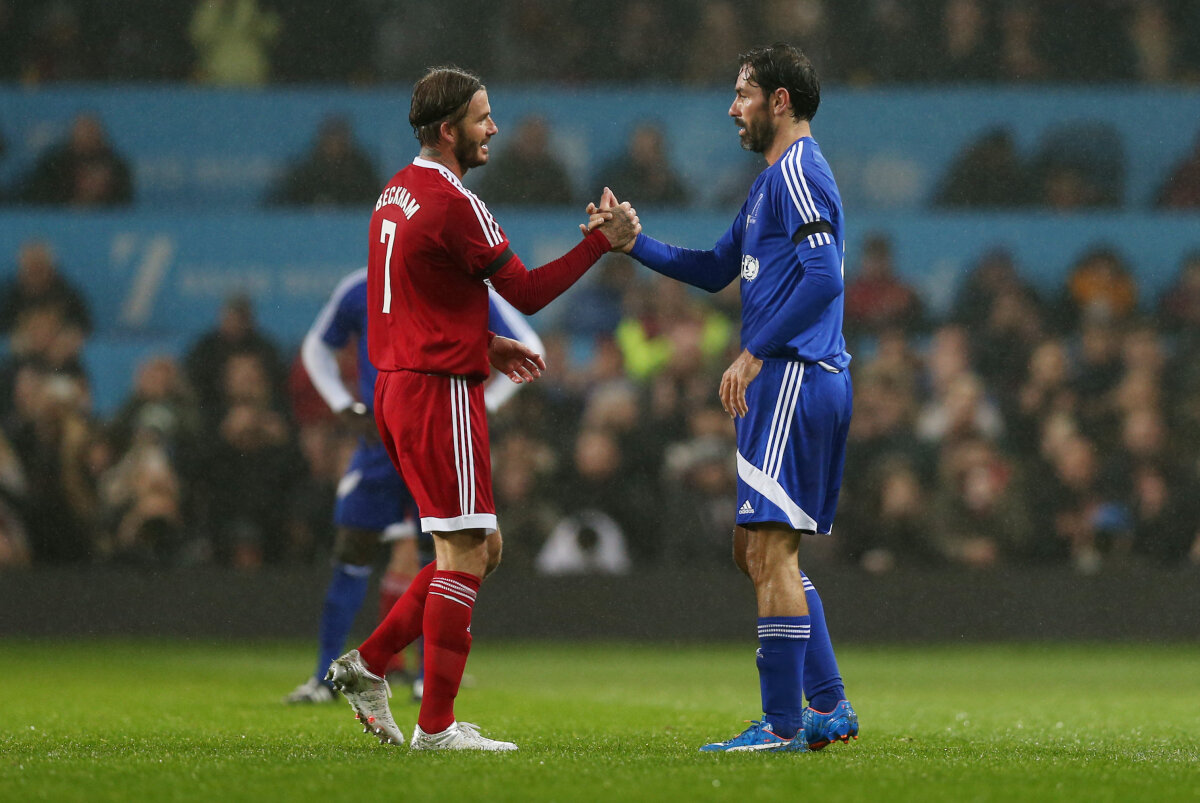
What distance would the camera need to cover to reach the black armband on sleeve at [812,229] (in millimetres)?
4914

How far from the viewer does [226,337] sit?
40.5 ft

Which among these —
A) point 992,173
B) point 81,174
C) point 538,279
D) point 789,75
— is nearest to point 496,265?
point 538,279

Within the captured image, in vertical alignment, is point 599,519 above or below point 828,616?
above

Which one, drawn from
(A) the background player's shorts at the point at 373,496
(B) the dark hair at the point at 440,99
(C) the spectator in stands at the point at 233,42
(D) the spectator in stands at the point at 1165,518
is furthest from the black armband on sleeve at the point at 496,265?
(C) the spectator in stands at the point at 233,42

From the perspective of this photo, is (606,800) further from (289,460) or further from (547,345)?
(547,345)

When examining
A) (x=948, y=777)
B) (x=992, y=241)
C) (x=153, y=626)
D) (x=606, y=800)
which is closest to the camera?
(x=606, y=800)

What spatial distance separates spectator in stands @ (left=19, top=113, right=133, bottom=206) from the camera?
44.4ft

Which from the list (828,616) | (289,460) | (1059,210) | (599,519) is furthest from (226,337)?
(1059,210)

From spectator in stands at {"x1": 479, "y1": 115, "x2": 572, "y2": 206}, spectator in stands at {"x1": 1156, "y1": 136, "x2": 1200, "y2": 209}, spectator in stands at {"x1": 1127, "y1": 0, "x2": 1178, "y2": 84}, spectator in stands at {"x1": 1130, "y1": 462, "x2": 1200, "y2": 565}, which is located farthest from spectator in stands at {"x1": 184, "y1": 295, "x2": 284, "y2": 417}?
spectator in stands at {"x1": 1127, "y1": 0, "x2": 1178, "y2": 84}

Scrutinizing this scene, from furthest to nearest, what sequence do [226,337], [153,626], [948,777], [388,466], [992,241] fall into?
1. [992,241]
2. [226,337]
3. [153,626]
4. [388,466]
5. [948,777]

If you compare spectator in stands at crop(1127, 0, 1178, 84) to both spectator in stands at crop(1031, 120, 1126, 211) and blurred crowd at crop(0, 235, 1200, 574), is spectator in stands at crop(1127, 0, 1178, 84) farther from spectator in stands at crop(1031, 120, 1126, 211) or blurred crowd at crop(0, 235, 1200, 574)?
blurred crowd at crop(0, 235, 1200, 574)

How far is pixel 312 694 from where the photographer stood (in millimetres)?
7066

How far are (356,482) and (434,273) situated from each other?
99.5 inches

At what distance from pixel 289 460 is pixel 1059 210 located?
7306 mm
